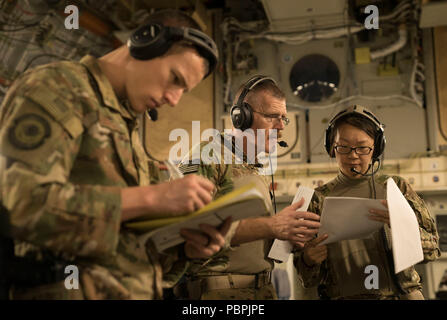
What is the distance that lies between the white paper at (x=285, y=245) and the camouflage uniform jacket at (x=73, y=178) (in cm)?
76

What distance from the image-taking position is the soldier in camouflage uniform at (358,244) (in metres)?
1.72

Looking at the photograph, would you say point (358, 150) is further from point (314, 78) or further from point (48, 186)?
point (314, 78)

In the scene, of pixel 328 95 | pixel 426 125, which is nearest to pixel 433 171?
pixel 426 125

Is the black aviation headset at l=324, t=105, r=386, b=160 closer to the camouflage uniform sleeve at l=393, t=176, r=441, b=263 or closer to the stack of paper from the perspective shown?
the camouflage uniform sleeve at l=393, t=176, r=441, b=263

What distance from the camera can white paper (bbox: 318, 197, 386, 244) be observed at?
153 cm

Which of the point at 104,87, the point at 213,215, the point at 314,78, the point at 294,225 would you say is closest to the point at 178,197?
the point at 213,215

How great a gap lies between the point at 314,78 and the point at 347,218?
9.75 feet

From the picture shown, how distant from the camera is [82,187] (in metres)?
0.79

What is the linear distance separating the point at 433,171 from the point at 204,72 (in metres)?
3.26

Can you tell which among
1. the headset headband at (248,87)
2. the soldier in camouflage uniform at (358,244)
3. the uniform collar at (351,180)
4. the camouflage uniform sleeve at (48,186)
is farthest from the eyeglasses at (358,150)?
the camouflage uniform sleeve at (48,186)

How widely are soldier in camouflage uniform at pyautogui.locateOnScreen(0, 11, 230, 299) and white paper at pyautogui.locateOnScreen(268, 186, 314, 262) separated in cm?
68

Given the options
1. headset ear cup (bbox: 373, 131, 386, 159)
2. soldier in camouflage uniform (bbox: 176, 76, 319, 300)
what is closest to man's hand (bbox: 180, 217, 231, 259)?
soldier in camouflage uniform (bbox: 176, 76, 319, 300)

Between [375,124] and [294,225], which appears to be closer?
[294,225]

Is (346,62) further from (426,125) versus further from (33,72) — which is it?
(33,72)
